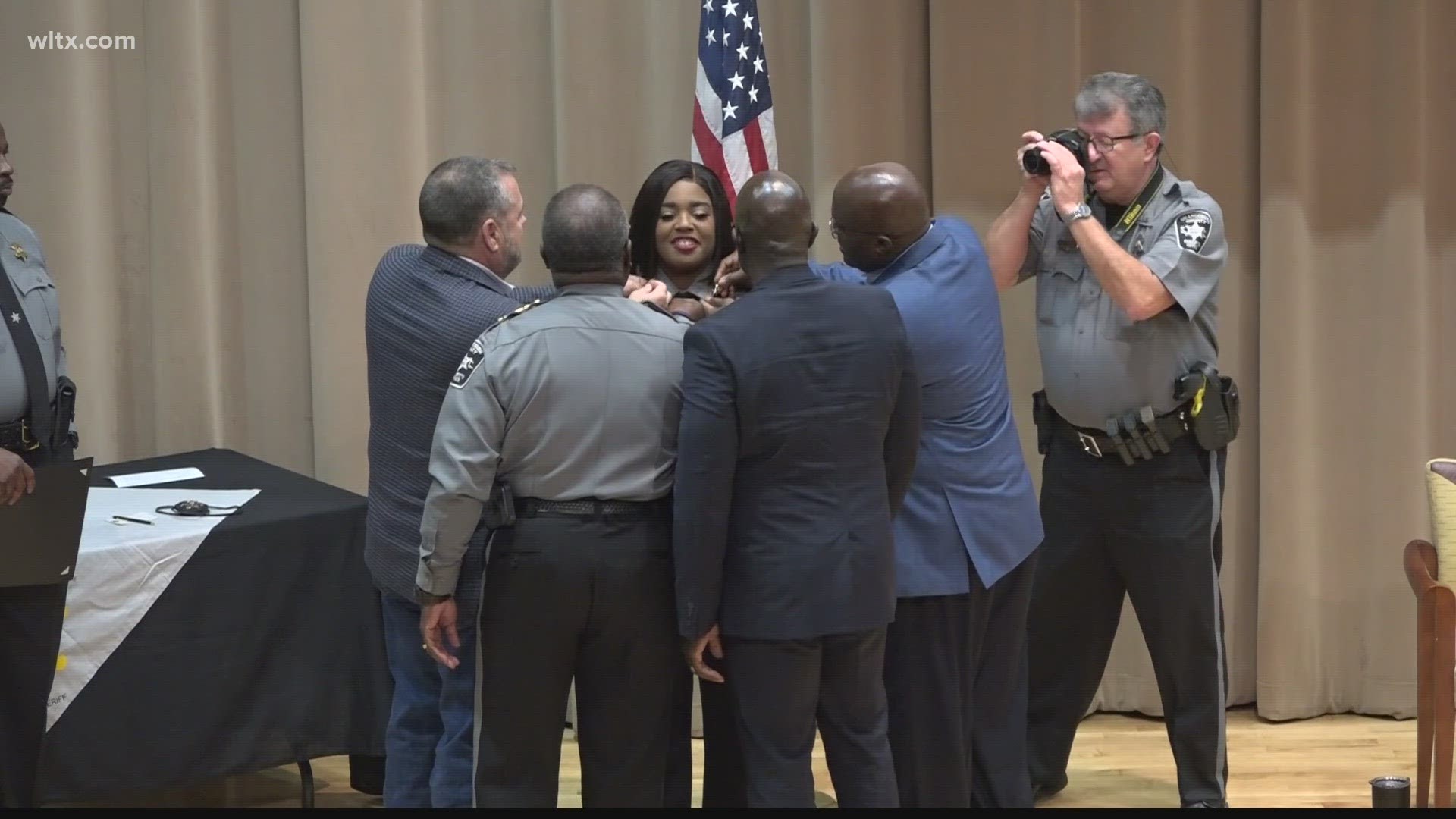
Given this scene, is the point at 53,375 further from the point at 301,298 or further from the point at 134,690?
the point at 301,298

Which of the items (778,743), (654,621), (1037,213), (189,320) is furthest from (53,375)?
(1037,213)

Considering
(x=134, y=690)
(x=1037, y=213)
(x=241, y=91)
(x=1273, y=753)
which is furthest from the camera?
(x=241, y=91)

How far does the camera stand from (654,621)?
118 inches

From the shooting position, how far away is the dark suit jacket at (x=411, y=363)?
321 centimetres

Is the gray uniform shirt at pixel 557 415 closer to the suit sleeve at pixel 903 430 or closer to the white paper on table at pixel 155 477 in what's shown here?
the suit sleeve at pixel 903 430

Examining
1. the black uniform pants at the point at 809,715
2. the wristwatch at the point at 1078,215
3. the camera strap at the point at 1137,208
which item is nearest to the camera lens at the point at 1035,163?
the wristwatch at the point at 1078,215

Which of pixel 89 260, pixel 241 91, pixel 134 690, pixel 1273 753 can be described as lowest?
pixel 1273 753

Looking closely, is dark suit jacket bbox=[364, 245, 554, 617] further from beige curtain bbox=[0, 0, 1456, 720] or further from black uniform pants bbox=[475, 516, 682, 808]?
beige curtain bbox=[0, 0, 1456, 720]

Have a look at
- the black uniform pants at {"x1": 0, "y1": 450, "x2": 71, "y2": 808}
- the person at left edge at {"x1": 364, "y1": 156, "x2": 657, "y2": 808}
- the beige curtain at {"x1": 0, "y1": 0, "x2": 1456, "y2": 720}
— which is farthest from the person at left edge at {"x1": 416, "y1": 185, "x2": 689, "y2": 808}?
the beige curtain at {"x1": 0, "y1": 0, "x2": 1456, "y2": 720}

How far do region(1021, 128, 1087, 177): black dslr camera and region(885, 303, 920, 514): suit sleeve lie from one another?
2.64 feet

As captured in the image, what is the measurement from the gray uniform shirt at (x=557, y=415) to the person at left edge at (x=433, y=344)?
262 millimetres

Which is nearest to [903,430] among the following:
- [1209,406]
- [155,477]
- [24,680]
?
[1209,406]

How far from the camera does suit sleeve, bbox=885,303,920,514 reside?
9.84 ft

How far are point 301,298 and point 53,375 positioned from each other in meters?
1.17
